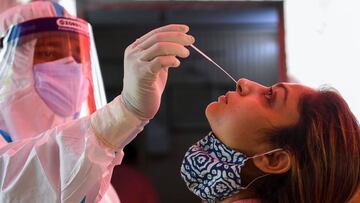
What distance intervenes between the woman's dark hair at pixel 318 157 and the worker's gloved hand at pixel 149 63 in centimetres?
28

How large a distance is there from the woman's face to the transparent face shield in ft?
2.10

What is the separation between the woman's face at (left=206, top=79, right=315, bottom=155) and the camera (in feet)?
3.41

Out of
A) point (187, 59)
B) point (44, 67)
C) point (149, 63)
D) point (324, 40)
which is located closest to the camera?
point (149, 63)

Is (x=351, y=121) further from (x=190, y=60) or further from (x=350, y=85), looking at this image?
(x=190, y=60)

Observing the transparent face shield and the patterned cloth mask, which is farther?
the transparent face shield

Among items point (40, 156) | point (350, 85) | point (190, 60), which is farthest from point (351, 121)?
point (190, 60)

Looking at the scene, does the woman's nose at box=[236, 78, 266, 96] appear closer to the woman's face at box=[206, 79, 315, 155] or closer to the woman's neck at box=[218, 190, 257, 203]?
the woman's face at box=[206, 79, 315, 155]

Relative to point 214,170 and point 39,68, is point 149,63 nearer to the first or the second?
point 214,170

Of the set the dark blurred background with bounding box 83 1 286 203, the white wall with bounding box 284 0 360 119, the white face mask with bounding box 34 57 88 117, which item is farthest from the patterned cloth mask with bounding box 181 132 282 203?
the dark blurred background with bounding box 83 1 286 203

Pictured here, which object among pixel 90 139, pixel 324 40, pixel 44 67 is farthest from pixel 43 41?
pixel 324 40

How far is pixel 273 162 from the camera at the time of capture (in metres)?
1.03

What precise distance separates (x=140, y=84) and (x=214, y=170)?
0.24m

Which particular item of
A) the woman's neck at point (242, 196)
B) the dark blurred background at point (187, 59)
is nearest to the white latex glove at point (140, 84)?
the woman's neck at point (242, 196)

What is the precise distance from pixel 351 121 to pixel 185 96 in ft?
6.04
